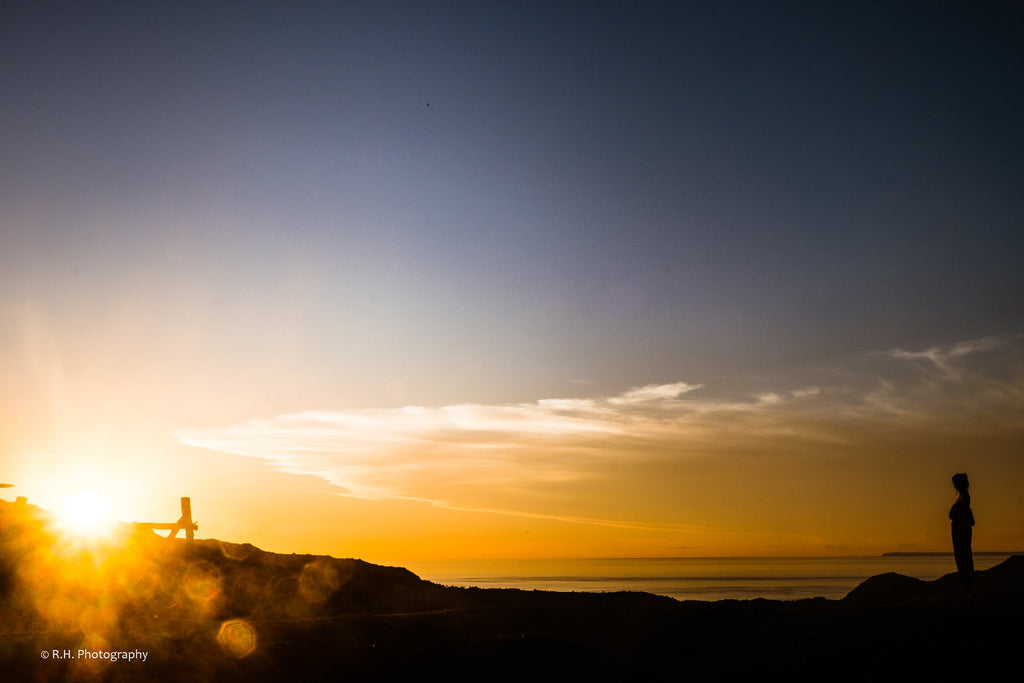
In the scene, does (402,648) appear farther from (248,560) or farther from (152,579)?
(248,560)

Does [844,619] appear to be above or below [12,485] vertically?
below

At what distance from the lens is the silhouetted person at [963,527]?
58.2 feet

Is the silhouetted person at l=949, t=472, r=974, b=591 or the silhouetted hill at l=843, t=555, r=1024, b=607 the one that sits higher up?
the silhouetted person at l=949, t=472, r=974, b=591

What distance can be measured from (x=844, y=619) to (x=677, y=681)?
15.5 ft

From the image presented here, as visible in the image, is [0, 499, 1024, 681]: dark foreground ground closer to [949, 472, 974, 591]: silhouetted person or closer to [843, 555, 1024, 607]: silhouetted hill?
[949, 472, 974, 591]: silhouetted person

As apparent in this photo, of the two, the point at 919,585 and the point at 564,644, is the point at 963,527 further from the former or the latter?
the point at 564,644

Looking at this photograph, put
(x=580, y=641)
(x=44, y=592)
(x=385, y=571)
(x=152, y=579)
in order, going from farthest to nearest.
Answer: (x=385, y=571), (x=152, y=579), (x=44, y=592), (x=580, y=641)

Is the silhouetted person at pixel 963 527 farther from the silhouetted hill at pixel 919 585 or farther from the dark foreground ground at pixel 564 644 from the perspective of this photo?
the silhouetted hill at pixel 919 585

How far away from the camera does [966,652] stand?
41.0 ft

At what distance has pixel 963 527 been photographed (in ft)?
58.3

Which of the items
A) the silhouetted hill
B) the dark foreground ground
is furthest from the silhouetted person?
the silhouetted hill

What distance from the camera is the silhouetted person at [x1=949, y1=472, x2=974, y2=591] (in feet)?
58.2

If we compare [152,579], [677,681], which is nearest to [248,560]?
[152,579]

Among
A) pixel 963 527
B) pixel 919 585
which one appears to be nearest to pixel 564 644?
pixel 963 527
